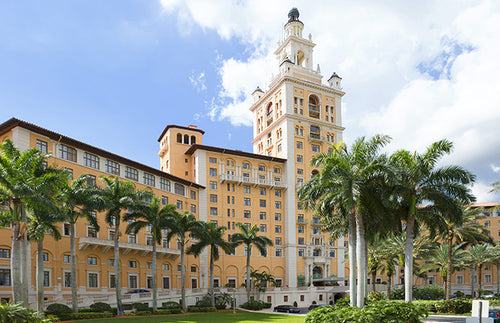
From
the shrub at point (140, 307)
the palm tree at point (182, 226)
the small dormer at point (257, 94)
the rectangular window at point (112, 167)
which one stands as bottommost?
the shrub at point (140, 307)

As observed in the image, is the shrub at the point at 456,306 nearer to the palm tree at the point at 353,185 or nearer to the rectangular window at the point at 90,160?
the palm tree at the point at 353,185

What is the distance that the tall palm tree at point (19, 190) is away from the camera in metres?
32.7

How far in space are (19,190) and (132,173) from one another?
3580 centimetres

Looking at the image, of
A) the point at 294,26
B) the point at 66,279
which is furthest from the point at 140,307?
the point at 294,26

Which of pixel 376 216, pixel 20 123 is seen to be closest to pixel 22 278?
pixel 20 123

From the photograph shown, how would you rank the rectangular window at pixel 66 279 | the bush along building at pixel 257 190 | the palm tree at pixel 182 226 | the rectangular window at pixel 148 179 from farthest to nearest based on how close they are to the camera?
1. the rectangular window at pixel 148 179
2. the bush along building at pixel 257 190
3. the palm tree at pixel 182 226
4. the rectangular window at pixel 66 279

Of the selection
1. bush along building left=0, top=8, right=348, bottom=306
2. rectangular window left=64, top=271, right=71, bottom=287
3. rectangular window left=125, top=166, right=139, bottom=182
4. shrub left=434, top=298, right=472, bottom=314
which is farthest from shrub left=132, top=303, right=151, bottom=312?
shrub left=434, top=298, right=472, bottom=314

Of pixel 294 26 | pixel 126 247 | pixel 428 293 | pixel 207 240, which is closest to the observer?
pixel 207 240

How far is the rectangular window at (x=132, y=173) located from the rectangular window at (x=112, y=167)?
2010 millimetres

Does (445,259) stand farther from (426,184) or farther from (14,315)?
(14,315)

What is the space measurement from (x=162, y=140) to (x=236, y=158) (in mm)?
20533

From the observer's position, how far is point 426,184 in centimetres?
3503

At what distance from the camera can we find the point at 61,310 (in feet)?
137

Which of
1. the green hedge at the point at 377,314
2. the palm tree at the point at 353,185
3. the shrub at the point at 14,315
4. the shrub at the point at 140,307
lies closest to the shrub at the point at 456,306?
the palm tree at the point at 353,185
